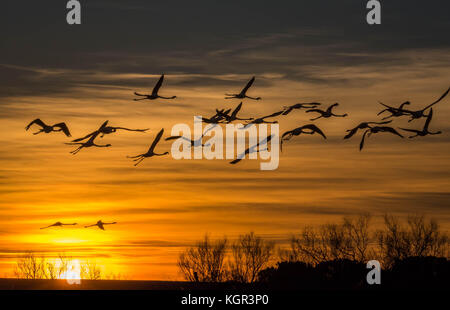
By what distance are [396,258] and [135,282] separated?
30267mm

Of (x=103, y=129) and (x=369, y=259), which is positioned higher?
(x=103, y=129)

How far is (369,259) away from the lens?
88.8 meters

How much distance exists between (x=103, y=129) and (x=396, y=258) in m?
59.6

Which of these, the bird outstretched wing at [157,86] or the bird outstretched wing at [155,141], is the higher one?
the bird outstretched wing at [157,86]

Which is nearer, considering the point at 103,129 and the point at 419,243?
the point at 103,129

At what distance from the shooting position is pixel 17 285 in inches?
3718

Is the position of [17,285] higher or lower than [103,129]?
lower

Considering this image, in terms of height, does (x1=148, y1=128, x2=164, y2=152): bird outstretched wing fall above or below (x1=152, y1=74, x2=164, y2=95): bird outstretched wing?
below

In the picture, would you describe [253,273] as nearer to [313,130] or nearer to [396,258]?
[396,258]

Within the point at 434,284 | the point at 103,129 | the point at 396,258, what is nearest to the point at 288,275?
the point at 396,258
